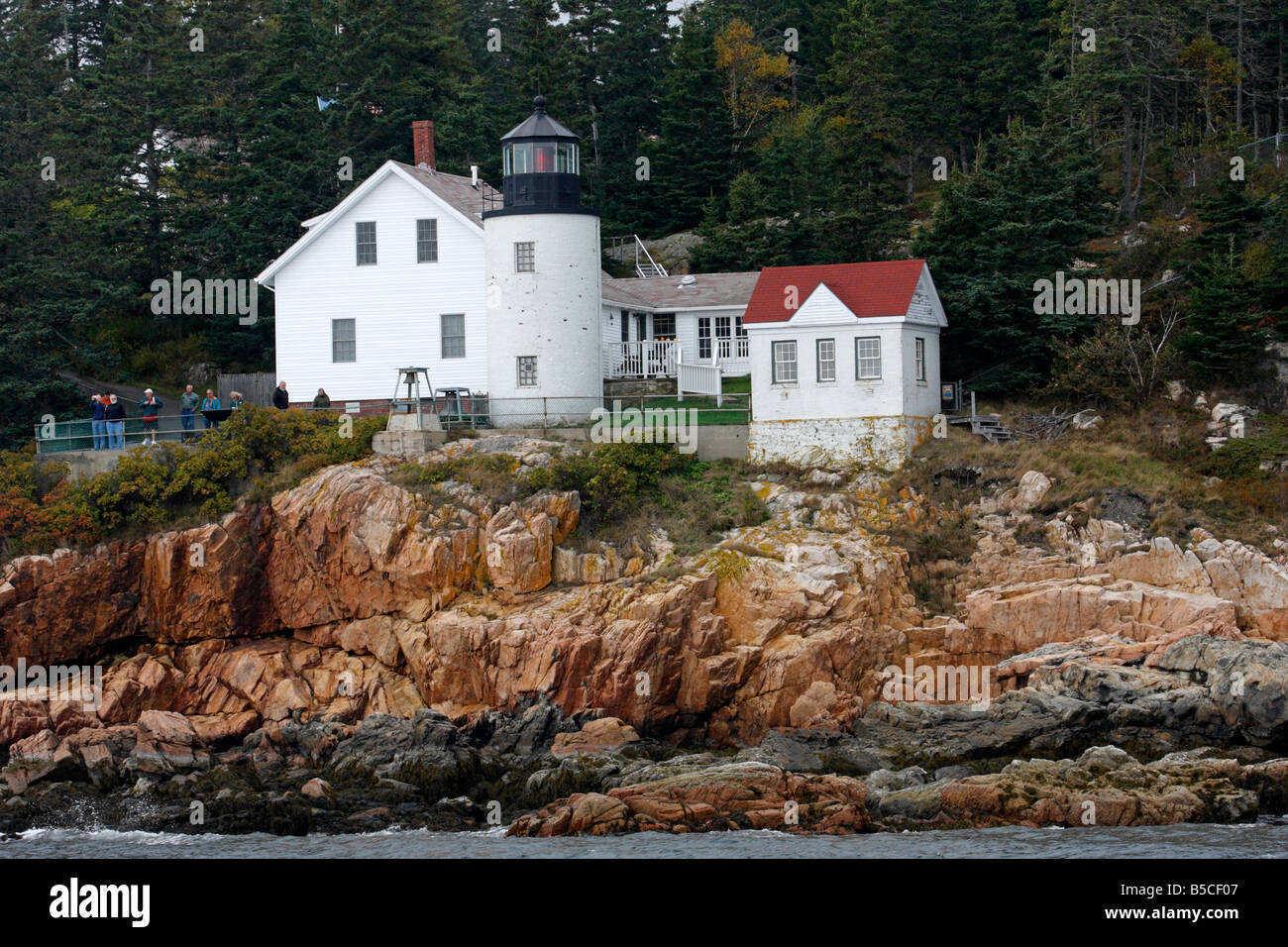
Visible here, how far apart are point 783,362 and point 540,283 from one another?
7.16 meters

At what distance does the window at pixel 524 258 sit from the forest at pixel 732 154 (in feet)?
36.6

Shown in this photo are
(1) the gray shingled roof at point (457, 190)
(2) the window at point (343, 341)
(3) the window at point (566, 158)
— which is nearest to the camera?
(3) the window at point (566, 158)

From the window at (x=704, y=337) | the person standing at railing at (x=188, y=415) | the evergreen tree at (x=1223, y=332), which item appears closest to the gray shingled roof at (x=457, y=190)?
the window at (x=704, y=337)

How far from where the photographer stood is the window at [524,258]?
42.7m

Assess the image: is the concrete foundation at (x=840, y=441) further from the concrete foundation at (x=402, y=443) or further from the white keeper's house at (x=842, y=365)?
the concrete foundation at (x=402, y=443)

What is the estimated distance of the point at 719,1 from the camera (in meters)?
74.6

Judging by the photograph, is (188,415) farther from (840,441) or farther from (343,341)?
(840,441)

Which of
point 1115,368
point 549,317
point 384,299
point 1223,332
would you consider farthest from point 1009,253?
point 384,299

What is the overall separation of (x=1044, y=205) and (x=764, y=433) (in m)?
11.4

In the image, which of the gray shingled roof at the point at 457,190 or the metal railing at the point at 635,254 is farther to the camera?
the metal railing at the point at 635,254

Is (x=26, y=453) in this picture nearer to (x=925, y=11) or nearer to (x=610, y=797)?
(x=610, y=797)

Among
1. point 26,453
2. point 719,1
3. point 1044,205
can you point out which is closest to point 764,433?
point 1044,205

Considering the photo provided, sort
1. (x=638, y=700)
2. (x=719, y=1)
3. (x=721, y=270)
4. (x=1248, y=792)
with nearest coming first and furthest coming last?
(x=1248, y=792) → (x=638, y=700) → (x=721, y=270) → (x=719, y=1)
